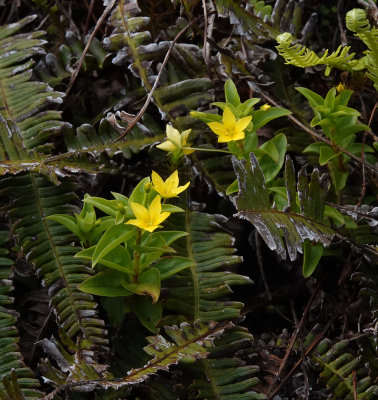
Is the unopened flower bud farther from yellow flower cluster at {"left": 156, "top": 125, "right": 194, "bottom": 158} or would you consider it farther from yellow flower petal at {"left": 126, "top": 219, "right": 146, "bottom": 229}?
yellow flower cluster at {"left": 156, "top": 125, "right": 194, "bottom": 158}

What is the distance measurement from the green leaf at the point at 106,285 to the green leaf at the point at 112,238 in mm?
104

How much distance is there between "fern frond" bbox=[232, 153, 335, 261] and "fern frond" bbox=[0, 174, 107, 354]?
0.49m

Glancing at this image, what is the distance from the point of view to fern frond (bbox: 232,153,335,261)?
1.36 metres

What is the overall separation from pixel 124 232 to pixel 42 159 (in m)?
0.41

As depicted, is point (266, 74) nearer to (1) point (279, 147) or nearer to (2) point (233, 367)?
(1) point (279, 147)

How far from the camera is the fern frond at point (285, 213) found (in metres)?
1.36

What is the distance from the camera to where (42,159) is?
1665 millimetres

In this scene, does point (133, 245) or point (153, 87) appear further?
point (153, 87)

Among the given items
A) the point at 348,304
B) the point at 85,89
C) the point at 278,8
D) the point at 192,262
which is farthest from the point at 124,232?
the point at 278,8

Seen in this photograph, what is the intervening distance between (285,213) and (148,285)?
407 millimetres

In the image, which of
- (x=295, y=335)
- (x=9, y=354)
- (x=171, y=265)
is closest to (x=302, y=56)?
(x=171, y=265)

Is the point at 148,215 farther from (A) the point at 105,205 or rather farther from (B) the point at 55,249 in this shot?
(B) the point at 55,249

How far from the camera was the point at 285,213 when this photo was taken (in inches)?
57.2

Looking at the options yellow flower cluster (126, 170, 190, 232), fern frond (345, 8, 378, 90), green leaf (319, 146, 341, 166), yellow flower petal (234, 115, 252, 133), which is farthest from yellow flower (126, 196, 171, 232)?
fern frond (345, 8, 378, 90)
